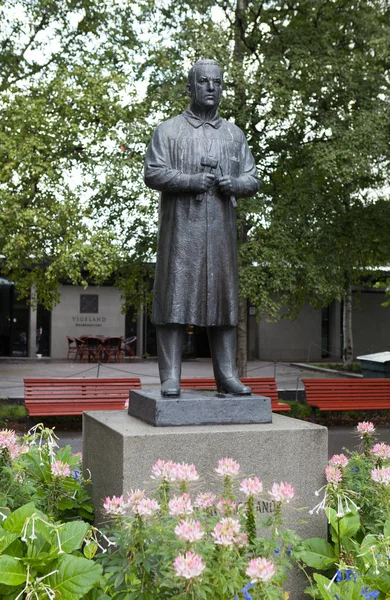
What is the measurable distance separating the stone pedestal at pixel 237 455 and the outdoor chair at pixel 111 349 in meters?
24.9

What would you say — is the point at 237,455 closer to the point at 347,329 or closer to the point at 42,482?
the point at 42,482

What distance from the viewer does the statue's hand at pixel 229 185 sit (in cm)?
467

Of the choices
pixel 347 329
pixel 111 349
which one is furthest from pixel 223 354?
pixel 111 349

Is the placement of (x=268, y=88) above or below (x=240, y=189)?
above

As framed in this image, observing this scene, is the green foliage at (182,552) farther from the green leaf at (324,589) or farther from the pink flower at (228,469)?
the green leaf at (324,589)

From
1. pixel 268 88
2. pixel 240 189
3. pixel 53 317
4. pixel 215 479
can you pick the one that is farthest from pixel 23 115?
pixel 53 317

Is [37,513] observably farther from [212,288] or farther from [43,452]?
[212,288]

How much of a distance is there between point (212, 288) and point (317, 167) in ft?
31.1

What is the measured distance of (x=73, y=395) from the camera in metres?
12.2

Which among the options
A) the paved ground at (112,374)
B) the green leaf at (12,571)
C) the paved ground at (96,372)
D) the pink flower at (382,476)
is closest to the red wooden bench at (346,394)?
the paved ground at (112,374)

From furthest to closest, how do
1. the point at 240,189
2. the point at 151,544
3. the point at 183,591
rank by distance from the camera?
the point at 240,189 < the point at 151,544 < the point at 183,591

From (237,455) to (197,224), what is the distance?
1611 mm

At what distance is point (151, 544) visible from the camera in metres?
2.73

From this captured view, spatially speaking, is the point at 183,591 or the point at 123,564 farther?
the point at 123,564
